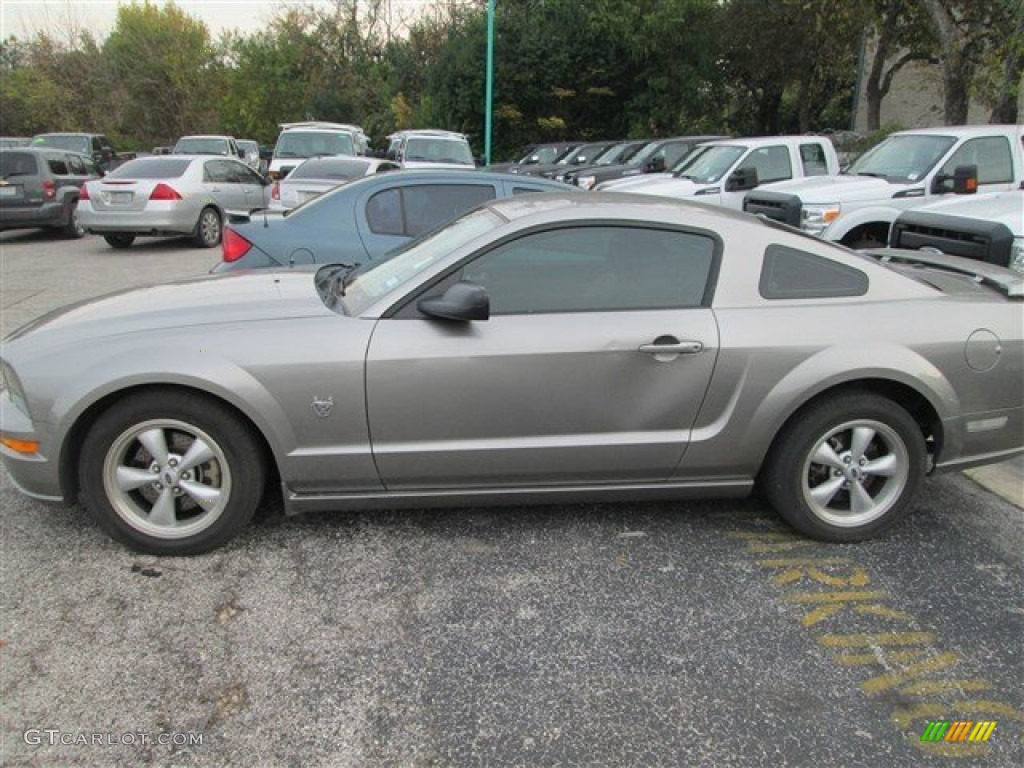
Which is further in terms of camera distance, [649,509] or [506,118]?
[506,118]

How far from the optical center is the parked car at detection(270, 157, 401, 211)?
1028 cm

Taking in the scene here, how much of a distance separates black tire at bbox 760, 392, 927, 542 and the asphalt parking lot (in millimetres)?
155

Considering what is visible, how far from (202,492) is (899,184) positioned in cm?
806

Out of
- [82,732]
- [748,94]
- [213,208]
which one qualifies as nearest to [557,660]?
[82,732]

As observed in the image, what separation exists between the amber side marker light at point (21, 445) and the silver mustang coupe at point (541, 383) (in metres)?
0.01

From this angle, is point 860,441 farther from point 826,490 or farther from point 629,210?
point 629,210

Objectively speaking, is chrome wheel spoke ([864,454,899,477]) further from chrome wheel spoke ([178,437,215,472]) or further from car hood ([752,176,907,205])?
car hood ([752,176,907,205])

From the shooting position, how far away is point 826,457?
348 cm

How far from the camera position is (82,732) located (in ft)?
7.75

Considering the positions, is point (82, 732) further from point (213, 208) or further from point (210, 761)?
point (213, 208)

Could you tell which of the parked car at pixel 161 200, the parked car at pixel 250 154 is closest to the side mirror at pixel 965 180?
the parked car at pixel 161 200

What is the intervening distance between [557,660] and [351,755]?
2.53 feet

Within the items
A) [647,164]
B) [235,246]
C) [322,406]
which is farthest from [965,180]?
[322,406]

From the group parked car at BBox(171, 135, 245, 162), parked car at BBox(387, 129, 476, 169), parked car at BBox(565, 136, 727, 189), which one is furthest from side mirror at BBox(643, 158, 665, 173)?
parked car at BBox(171, 135, 245, 162)
